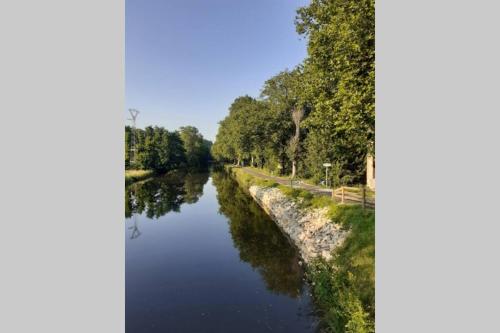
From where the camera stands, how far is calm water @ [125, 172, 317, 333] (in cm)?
998

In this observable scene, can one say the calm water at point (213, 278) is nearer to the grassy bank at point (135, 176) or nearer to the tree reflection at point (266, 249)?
the tree reflection at point (266, 249)

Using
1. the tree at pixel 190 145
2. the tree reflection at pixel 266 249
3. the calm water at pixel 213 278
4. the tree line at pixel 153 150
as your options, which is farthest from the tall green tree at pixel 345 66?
the tree at pixel 190 145

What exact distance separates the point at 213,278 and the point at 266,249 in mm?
4507

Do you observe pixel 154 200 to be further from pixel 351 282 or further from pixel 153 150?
pixel 153 150

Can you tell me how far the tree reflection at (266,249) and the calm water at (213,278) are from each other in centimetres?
5

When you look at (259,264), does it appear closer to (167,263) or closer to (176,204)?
(167,263)

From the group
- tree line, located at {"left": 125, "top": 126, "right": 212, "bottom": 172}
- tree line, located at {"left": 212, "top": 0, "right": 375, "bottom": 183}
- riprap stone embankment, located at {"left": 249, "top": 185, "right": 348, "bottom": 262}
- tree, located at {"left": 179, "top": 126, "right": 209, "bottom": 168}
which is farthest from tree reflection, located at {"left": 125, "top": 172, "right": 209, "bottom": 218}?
tree, located at {"left": 179, "top": 126, "right": 209, "bottom": 168}

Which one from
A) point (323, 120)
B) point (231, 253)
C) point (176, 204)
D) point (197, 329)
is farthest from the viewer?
point (176, 204)

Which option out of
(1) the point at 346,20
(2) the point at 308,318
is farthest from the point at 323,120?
(2) the point at 308,318

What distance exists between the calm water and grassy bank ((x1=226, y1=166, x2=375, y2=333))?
99 centimetres

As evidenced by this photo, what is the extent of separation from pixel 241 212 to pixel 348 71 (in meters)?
18.9

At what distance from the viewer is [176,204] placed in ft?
111

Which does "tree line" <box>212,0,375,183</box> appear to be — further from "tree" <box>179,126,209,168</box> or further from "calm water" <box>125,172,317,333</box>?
"tree" <box>179,126,209,168</box>

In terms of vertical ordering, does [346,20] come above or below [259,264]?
above
